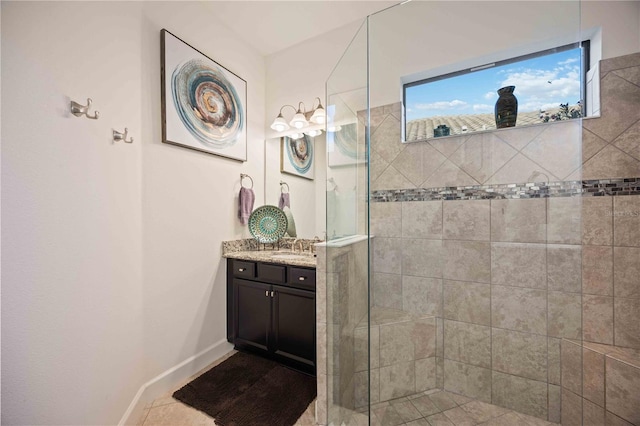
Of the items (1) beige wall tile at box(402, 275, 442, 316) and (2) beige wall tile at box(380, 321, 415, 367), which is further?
(1) beige wall tile at box(402, 275, 442, 316)

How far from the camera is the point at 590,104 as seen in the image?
4.29 ft

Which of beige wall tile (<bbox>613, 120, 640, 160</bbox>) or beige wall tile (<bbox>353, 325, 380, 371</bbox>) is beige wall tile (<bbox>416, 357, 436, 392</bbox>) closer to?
beige wall tile (<bbox>353, 325, 380, 371</bbox>)

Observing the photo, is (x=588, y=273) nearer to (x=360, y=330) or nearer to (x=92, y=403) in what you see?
(x=360, y=330)

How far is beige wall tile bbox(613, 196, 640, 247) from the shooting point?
1200mm

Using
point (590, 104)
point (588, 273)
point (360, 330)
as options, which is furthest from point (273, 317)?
point (590, 104)

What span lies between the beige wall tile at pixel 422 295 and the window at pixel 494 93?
0.99 metres

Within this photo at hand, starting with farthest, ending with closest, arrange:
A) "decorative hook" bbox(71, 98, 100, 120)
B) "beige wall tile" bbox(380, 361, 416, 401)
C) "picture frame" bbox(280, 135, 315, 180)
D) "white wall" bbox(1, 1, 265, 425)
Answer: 1. "picture frame" bbox(280, 135, 315, 180)
2. "beige wall tile" bbox(380, 361, 416, 401)
3. "decorative hook" bbox(71, 98, 100, 120)
4. "white wall" bbox(1, 1, 265, 425)

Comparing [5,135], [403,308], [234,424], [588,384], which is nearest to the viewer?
[5,135]

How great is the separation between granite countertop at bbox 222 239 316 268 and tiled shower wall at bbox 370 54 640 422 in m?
0.57

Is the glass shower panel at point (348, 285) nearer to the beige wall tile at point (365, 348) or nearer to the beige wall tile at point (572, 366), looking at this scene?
the beige wall tile at point (365, 348)

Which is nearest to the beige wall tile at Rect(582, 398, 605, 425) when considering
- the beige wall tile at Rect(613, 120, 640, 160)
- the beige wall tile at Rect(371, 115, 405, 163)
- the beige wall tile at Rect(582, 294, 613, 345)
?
the beige wall tile at Rect(582, 294, 613, 345)

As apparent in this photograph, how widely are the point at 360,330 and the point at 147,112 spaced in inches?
73.8

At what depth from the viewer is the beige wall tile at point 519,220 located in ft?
4.42

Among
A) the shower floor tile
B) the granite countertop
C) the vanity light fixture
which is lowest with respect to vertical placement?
the shower floor tile
